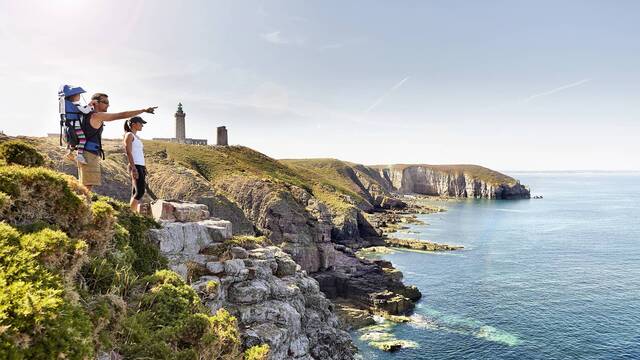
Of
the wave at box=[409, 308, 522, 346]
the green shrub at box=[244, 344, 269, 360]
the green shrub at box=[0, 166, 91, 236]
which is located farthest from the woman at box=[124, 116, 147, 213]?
the wave at box=[409, 308, 522, 346]

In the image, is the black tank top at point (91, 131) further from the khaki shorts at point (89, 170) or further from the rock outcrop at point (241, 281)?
the rock outcrop at point (241, 281)

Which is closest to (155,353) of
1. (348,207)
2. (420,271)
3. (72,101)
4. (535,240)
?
(72,101)

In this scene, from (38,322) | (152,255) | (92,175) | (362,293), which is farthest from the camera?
(362,293)

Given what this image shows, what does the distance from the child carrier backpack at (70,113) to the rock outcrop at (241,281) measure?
9.86 m

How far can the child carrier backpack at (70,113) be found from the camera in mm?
12852

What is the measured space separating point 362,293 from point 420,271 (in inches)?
860

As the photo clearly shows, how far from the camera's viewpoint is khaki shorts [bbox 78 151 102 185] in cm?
1422

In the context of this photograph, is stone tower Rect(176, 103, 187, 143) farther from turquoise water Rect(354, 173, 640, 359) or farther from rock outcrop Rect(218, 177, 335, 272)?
turquoise water Rect(354, 173, 640, 359)

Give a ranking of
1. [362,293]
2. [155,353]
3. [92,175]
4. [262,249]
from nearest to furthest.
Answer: [155,353]
[92,175]
[262,249]
[362,293]

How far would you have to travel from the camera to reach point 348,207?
121 m

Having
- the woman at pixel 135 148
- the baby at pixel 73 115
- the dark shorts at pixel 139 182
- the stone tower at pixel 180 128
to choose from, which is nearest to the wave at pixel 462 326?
the dark shorts at pixel 139 182

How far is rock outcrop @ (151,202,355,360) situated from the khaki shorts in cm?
805

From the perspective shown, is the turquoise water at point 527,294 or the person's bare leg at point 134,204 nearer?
the person's bare leg at point 134,204

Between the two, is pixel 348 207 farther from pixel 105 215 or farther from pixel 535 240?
pixel 105 215
